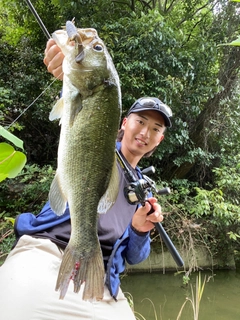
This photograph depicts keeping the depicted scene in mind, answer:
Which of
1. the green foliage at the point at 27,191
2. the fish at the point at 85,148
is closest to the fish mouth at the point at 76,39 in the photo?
→ the fish at the point at 85,148

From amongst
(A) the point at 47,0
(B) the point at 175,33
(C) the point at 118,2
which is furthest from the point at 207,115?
(A) the point at 47,0

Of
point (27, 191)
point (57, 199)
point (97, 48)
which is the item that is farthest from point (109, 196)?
point (27, 191)

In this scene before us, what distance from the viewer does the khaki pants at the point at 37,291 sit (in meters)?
1.26

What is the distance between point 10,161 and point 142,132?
121cm

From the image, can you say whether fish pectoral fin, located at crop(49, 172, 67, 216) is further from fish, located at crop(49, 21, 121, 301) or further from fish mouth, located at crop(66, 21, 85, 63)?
fish mouth, located at crop(66, 21, 85, 63)

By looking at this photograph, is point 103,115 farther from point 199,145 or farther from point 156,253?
point 199,145

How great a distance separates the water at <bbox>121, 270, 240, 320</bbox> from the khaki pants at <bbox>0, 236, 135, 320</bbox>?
134 inches

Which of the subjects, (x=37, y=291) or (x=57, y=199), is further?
(x=37, y=291)

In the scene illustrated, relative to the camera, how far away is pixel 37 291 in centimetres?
133

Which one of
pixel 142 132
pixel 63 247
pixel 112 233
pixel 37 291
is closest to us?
pixel 37 291

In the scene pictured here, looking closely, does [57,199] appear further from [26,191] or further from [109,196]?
[26,191]

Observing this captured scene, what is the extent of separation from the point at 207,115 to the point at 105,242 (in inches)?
234

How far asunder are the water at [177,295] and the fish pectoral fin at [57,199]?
3.98m

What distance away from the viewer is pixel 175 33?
6.11 m
